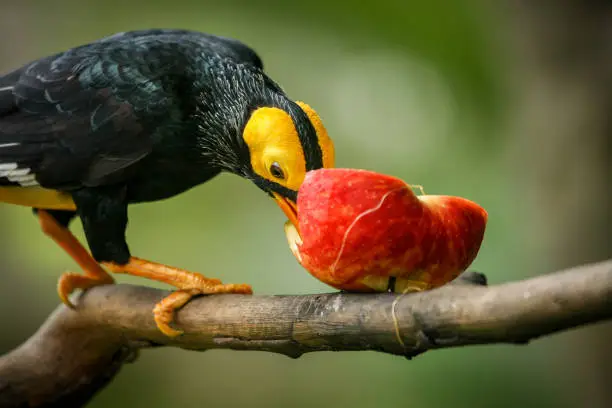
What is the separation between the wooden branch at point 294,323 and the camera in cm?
82

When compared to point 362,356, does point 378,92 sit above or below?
above

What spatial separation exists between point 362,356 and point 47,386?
1.66 meters

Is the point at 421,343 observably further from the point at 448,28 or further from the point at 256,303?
the point at 448,28

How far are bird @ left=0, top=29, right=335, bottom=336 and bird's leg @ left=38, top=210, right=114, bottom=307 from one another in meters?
0.18

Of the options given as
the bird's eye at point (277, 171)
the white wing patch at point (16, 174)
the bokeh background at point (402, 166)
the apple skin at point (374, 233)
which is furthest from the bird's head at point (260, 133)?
the bokeh background at point (402, 166)

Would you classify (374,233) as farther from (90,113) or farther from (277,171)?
(90,113)

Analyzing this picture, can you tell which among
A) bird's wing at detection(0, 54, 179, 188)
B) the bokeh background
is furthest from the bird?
the bokeh background

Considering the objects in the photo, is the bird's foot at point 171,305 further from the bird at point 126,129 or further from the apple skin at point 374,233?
→ the apple skin at point 374,233

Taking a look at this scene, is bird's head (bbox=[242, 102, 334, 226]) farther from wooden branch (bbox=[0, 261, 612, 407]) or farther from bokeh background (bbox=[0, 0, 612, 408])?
bokeh background (bbox=[0, 0, 612, 408])

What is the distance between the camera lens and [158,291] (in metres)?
1.55

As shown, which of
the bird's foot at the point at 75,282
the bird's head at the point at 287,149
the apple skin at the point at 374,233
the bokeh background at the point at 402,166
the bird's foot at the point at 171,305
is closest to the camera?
the apple skin at the point at 374,233

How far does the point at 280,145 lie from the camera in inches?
53.7

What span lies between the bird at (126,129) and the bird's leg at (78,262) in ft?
0.60

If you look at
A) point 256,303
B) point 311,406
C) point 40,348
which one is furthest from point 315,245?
point 311,406
